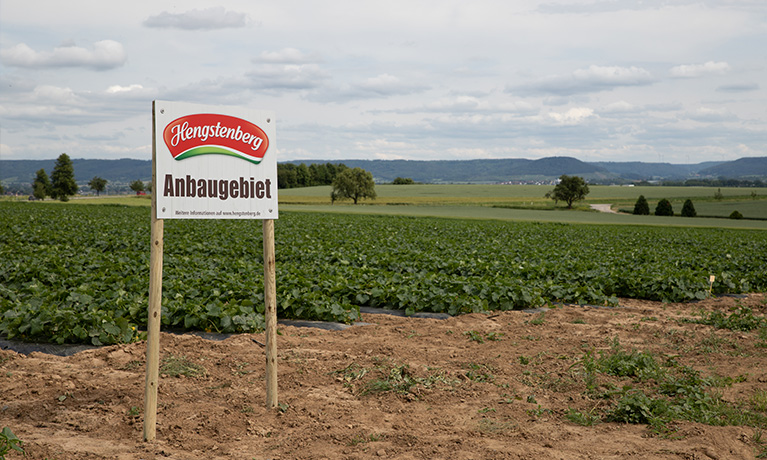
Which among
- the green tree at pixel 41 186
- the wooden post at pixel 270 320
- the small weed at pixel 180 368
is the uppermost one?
the green tree at pixel 41 186

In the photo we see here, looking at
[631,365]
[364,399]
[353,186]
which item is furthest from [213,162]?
[353,186]

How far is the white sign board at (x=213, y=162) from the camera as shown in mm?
5101

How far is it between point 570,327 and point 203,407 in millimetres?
6112

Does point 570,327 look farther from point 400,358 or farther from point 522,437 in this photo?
point 522,437

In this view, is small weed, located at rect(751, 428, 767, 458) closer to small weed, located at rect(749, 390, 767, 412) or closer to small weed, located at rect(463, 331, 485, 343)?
small weed, located at rect(749, 390, 767, 412)

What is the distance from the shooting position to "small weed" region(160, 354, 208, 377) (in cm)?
665

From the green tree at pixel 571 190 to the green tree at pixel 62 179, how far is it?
8779cm

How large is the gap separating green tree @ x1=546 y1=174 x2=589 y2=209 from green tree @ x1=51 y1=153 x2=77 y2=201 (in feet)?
288

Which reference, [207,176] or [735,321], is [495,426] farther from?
[735,321]

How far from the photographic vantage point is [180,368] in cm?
677

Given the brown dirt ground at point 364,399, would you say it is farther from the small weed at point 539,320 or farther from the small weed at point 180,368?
the small weed at point 539,320

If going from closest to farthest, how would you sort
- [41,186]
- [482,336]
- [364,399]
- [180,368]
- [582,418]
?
[582,418], [364,399], [180,368], [482,336], [41,186]

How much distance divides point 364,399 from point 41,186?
119612 millimetres

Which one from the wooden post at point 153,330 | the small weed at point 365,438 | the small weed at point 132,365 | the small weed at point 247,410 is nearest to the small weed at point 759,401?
the small weed at point 365,438
